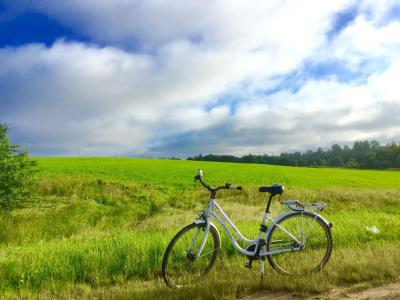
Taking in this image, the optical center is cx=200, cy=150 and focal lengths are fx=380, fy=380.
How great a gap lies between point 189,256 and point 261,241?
1.13 m

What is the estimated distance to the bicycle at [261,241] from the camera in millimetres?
5762

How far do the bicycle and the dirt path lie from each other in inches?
29.1

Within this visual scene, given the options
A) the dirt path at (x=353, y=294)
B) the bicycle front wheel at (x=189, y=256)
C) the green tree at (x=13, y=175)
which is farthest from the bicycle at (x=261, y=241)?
the green tree at (x=13, y=175)

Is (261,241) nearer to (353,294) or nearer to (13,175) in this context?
(353,294)

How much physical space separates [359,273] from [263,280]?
1403 millimetres

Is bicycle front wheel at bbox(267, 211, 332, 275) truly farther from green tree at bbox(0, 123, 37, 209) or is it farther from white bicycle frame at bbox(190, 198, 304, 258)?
green tree at bbox(0, 123, 37, 209)

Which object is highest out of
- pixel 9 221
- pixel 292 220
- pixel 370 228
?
pixel 292 220

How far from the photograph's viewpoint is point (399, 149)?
112m

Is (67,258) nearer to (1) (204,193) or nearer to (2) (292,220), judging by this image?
(2) (292,220)

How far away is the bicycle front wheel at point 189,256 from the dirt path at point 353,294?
1.08 meters

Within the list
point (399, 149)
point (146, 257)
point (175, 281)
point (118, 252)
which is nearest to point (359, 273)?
point (175, 281)

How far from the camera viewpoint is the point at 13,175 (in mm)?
22047

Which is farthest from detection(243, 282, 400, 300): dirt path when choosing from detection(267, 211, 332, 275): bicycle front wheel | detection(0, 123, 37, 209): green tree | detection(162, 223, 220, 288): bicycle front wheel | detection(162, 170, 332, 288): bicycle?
detection(0, 123, 37, 209): green tree

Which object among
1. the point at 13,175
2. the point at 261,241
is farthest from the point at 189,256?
the point at 13,175
